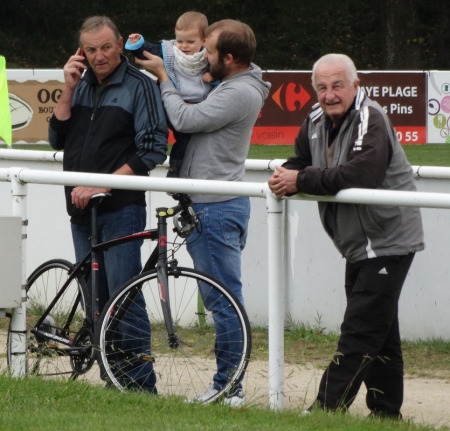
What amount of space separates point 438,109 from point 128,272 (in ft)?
47.5

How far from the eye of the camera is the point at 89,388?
16.5 feet

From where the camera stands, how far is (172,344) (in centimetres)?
523

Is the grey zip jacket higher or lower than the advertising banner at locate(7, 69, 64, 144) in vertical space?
lower

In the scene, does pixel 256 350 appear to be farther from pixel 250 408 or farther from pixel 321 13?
pixel 321 13

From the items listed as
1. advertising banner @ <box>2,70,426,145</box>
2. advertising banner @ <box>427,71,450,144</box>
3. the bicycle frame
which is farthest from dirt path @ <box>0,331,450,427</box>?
advertising banner @ <box>427,71,450,144</box>

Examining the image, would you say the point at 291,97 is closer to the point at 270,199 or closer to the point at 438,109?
the point at 438,109

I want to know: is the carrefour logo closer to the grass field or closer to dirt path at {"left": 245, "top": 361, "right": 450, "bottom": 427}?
dirt path at {"left": 245, "top": 361, "right": 450, "bottom": 427}

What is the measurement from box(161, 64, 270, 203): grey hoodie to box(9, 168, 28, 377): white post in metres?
0.80

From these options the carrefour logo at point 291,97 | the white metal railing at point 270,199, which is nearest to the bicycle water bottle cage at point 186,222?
the white metal railing at point 270,199

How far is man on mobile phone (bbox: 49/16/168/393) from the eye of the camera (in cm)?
541

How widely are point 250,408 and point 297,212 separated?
2698 mm

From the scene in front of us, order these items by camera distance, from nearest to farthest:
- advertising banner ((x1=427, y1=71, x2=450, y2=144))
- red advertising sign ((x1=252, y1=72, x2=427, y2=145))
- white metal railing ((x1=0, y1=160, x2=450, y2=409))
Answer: white metal railing ((x1=0, y1=160, x2=450, y2=409)) < advertising banner ((x1=427, y1=71, x2=450, y2=144)) < red advertising sign ((x1=252, y1=72, x2=427, y2=145))

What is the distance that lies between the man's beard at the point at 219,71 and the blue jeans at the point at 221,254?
0.61 meters

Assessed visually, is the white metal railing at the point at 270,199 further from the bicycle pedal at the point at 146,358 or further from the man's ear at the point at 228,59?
the man's ear at the point at 228,59
